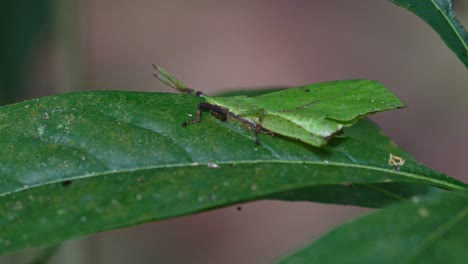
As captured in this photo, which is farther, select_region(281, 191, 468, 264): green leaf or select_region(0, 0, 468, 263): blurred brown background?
select_region(0, 0, 468, 263): blurred brown background

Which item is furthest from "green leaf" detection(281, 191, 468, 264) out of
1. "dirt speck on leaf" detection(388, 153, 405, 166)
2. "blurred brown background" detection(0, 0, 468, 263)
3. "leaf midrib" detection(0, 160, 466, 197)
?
"blurred brown background" detection(0, 0, 468, 263)

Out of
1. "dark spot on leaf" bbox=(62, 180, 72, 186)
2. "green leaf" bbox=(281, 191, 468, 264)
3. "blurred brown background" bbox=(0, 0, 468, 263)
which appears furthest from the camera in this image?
"blurred brown background" bbox=(0, 0, 468, 263)

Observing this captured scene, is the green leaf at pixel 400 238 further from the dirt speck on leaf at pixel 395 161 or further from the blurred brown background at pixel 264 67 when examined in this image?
the blurred brown background at pixel 264 67

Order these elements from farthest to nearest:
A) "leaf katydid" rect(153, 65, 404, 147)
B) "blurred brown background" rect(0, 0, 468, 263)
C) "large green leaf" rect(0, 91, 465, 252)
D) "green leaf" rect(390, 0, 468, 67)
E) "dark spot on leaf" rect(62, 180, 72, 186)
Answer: "blurred brown background" rect(0, 0, 468, 263)
"green leaf" rect(390, 0, 468, 67)
"leaf katydid" rect(153, 65, 404, 147)
"dark spot on leaf" rect(62, 180, 72, 186)
"large green leaf" rect(0, 91, 465, 252)

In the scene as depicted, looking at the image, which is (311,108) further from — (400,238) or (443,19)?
(400,238)

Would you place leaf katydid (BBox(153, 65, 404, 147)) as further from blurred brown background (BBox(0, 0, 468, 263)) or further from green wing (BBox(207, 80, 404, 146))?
blurred brown background (BBox(0, 0, 468, 263))

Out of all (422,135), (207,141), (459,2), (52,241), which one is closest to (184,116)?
(207,141)
